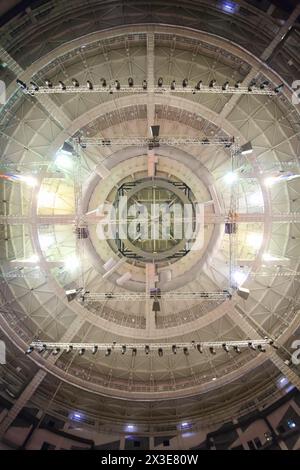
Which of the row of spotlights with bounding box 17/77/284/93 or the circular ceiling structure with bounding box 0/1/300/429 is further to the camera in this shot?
the circular ceiling structure with bounding box 0/1/300/429

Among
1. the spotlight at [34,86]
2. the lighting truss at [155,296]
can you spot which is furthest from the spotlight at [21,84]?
the lighting truss at [155,296]

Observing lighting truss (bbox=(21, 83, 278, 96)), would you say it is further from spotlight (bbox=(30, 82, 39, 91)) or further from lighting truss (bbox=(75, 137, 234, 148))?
lighting truss (bbox=(75, 137, 234, 148))

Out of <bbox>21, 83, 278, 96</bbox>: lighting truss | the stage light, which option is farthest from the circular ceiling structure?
<bbox>21, 83, 278, 96</bbox>: lighting truss

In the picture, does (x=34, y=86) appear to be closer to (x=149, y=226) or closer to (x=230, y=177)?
(x=149, y=226)

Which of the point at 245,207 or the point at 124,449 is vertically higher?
the point at 245,207

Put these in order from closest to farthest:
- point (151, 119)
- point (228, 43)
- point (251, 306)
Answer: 1. point (228, 43)
2. point (151, 119)
3. point (251, 306)

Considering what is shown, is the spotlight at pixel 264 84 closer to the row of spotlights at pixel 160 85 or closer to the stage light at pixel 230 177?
the row of spotlights at pixel 160 85

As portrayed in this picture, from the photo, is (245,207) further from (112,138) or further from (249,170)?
(112,138)

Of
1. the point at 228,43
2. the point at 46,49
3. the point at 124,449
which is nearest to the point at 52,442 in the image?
the point at 124,449
